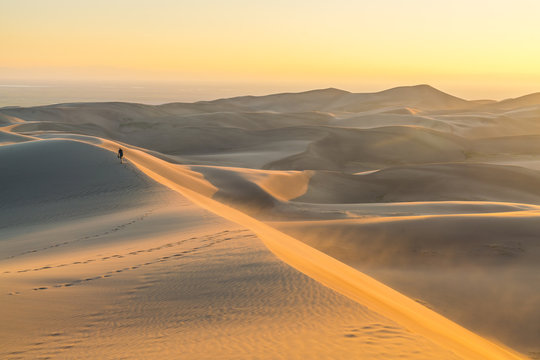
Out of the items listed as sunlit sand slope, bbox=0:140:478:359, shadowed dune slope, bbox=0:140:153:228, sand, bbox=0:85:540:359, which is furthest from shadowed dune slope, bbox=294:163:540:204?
sunlit sand slope, bbox=0:140:478:359

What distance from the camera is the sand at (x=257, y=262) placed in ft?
14.5

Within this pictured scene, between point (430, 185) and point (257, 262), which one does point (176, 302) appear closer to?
point (257, 262)

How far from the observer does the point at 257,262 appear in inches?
259

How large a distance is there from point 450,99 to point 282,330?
119 metres

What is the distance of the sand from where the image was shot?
4.41 meters

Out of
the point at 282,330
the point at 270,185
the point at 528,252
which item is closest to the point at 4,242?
the point at 282,330

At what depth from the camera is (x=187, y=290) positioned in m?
5.64

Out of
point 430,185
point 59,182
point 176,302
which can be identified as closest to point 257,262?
point 176,302

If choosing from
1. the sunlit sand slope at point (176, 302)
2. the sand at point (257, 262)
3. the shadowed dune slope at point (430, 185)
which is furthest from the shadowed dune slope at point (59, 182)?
the shadowed dune slope at point (430, 185)

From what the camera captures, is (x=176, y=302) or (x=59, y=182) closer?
(x=176, y=302)

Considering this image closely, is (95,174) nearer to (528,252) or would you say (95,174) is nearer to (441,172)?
(528,252)

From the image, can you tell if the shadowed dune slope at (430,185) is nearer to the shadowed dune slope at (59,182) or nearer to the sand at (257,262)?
the sand at (257,262)

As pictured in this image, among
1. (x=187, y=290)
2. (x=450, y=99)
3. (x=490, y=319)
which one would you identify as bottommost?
(x=490, y=319)

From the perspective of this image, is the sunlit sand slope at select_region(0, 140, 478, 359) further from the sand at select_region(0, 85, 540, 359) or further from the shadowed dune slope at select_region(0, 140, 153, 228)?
the shadowed dune slope at select_region(0, 140, 153, 228)
